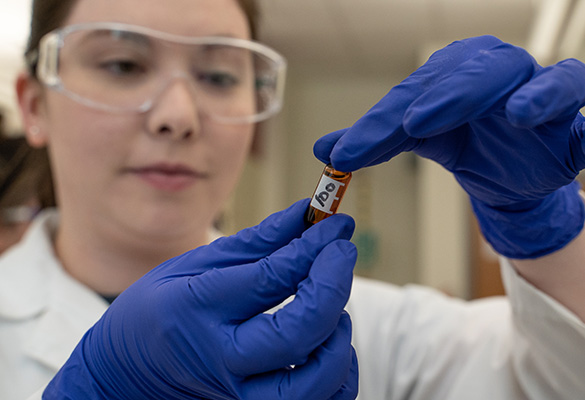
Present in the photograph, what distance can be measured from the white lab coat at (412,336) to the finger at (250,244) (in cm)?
47

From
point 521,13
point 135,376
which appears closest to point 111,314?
point 135,376

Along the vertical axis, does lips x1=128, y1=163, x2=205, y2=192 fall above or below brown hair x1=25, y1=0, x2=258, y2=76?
below

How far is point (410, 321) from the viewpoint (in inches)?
50.4

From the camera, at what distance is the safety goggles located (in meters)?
1.02

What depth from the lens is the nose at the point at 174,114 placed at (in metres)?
1.00

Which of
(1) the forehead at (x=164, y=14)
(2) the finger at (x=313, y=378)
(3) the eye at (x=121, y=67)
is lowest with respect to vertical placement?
(2) the finger at (x=313, y=378)

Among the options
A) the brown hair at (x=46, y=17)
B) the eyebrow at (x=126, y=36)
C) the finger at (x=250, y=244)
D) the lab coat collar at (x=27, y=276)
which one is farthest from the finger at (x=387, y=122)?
the lab coat collar at (x=27, y=276)

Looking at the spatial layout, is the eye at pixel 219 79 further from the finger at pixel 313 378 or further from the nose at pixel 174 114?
the finger at pixel 313 378

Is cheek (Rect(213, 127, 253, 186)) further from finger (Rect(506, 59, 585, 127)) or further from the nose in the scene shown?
finger (Rect(506, 59, 585, 127))

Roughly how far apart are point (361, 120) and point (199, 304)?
30 cm

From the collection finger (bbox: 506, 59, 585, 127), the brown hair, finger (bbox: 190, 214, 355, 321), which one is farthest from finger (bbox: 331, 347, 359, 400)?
the brown hair

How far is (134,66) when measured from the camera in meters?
1.06

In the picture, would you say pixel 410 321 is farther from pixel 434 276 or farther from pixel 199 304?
pixel 434 276

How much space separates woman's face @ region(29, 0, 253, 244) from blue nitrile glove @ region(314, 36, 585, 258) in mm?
401
